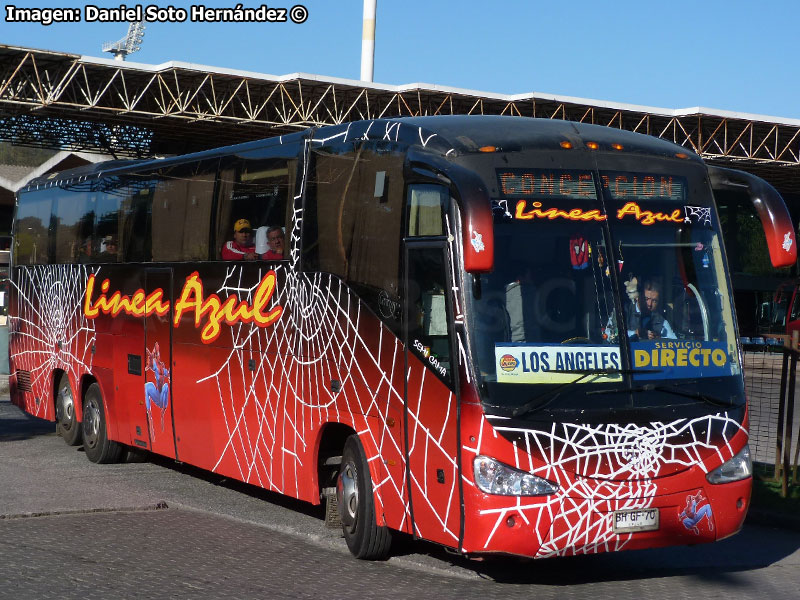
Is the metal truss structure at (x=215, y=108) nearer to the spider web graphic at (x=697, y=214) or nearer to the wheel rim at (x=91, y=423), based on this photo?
the wheel rim at (x=91, y=423)

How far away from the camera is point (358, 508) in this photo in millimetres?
8594

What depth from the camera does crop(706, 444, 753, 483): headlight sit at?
25.0 feet

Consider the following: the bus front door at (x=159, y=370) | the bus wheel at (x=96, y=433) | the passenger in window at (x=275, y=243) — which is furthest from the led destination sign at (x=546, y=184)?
the bus wheel at (x=96, y=433)

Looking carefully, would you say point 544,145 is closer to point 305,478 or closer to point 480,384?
point 480,384

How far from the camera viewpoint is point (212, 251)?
36.4 ft

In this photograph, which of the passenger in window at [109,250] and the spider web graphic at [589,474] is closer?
the spider web graphic at [589,474]

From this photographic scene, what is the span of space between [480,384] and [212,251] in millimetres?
4541

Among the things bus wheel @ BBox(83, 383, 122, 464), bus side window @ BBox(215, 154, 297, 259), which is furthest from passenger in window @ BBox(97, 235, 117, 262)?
bus side window @ BBox(215, 154, 297, 259)

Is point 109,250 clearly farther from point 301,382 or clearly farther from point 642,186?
point 642,186

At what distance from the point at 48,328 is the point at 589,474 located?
32.2 feet

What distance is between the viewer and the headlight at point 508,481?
23.5ft

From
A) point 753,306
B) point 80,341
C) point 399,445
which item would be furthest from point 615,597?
point 753,306

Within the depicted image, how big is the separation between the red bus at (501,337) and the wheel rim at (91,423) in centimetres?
426

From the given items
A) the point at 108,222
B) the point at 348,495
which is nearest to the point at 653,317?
the point at 348,495
